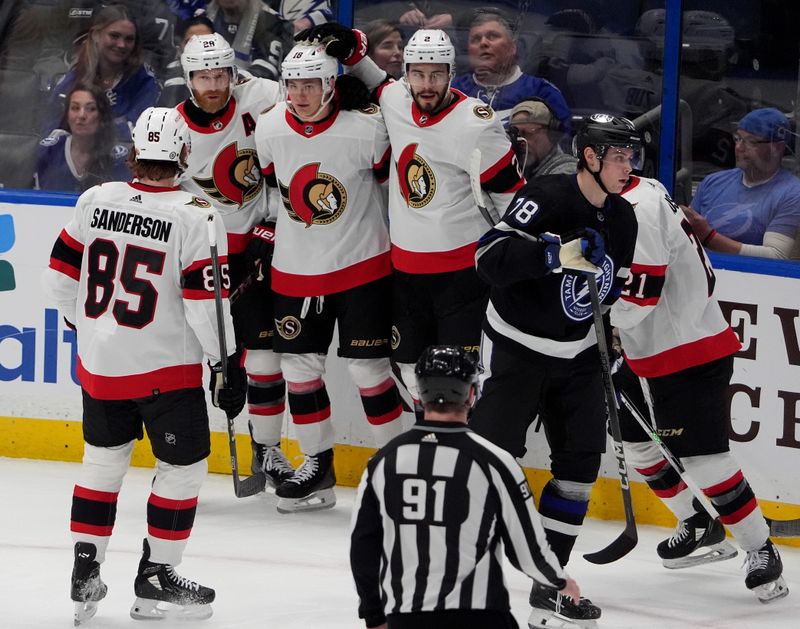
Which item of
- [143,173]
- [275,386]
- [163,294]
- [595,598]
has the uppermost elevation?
[143,173]

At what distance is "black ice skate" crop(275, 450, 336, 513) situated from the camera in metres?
4.95

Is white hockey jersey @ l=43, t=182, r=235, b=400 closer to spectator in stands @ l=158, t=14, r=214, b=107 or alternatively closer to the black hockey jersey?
the black hockey jersey

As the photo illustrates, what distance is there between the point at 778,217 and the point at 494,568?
240 centimetres

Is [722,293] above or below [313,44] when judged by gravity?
Answer: below

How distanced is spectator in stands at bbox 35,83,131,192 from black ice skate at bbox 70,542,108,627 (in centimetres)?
208

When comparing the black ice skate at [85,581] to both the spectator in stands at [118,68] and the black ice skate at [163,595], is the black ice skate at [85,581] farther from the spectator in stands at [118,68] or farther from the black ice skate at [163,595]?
the spectator in stands at [118,68]

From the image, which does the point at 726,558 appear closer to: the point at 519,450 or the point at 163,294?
the point at 519,450

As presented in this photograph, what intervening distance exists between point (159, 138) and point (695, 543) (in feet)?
6.35

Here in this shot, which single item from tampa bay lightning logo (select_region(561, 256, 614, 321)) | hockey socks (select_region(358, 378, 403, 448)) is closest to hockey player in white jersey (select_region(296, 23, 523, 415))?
hockey socks (select_region(358, 378, 403, 448))

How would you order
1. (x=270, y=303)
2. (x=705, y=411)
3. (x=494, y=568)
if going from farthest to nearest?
(x=270, y=303)
(x=705, y=411)
(x=494, y=568)

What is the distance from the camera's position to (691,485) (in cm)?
431

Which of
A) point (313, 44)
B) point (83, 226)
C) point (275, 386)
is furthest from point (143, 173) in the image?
point (275, 386)

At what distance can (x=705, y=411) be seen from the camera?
4.07 meters

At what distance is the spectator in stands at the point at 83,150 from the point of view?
5.55 m
